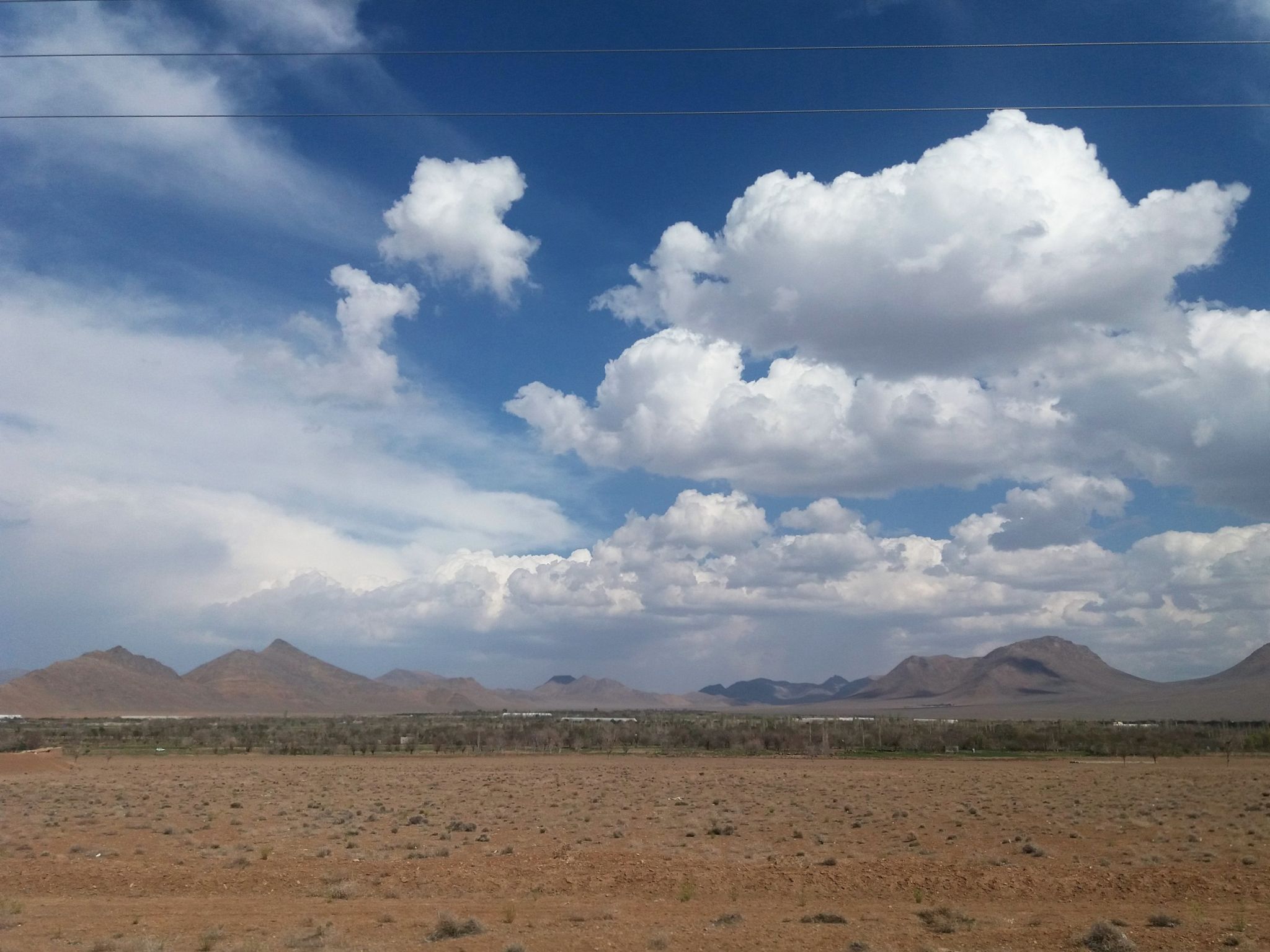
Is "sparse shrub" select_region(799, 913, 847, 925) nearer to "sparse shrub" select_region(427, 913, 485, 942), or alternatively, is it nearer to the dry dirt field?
the dry dirt field

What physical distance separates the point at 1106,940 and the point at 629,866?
10044 millimetres

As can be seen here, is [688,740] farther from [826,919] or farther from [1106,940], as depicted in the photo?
[1106,940]

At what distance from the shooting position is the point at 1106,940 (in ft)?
45.5

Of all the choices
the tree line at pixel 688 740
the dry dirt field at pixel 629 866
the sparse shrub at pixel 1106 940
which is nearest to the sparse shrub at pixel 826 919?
the dry dirt field at pixel 629 866

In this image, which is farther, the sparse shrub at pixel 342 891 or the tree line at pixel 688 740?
the tree line at pixel 688 740

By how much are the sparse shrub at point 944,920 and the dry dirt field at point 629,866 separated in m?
0.07

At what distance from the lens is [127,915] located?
54.8 feet

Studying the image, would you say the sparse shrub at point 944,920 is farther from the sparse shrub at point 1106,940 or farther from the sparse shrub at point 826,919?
the sparse shrub at point 1106,940

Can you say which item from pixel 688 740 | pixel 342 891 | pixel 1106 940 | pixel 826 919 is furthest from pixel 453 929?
pixel 688 740

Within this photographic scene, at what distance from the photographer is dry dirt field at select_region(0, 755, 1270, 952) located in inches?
596

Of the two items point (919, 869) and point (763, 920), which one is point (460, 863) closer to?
point (763, 920)

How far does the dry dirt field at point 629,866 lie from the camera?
15.1 m

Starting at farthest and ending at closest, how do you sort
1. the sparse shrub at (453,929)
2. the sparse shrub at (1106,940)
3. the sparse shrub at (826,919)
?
the sparse shrub at (826,919) → the sparse shrub at (453,929) → the sparse shrub at (1106,940)

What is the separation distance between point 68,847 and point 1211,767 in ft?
199
